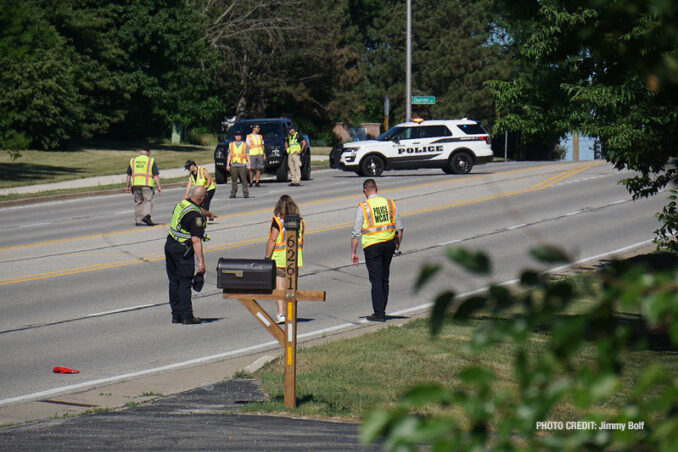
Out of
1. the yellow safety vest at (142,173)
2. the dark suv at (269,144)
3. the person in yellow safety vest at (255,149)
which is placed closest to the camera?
the yellow safety vest at (142,173)

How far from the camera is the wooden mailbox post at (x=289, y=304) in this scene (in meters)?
8.51

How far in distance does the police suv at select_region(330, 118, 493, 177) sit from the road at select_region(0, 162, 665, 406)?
729 mm

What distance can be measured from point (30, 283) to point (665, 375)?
15.3 m

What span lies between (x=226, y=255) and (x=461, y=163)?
1677 centimetres

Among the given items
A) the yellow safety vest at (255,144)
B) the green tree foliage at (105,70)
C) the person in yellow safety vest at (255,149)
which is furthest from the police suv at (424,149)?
the green tree foliage at (105,70)

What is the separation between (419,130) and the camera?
111 ft

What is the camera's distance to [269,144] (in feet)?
106

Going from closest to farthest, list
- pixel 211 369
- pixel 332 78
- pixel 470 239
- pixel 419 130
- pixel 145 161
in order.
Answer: pixel 211 369
pixel 470 239
pixel 145 161
pixel 419 130
pixel 332 78

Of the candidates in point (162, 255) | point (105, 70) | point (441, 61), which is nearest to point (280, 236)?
point (162, 255)

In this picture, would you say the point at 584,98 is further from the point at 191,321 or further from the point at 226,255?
the point at 226,255

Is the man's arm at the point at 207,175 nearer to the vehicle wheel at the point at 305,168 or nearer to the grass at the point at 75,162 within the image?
the vehicle wheel at the point at 305,168

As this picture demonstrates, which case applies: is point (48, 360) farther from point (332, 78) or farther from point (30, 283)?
point (332, 78)

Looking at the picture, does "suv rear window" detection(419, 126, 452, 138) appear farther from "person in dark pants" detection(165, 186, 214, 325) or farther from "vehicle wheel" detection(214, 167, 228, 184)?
"person in dark pants" detection(165, 186, 214, 325)

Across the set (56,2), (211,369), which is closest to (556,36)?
(211,369)
